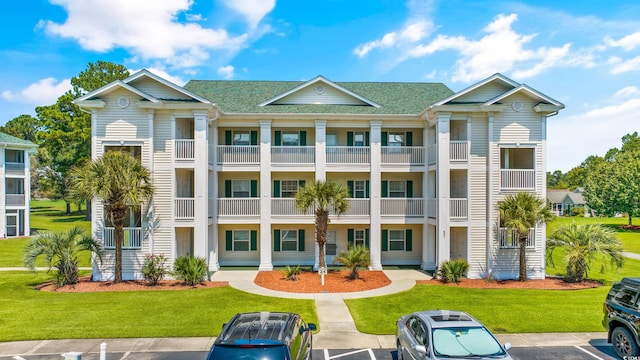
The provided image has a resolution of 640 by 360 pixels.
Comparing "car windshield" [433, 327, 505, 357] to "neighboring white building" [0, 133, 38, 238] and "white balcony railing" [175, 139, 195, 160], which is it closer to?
"white balcony railing" [175, 139, 195, 160]

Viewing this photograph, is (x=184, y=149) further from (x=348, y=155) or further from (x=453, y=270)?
(x=453, y=270)

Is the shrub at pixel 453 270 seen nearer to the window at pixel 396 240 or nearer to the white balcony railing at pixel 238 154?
the window at pixel 396 240

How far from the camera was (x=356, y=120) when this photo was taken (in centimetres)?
2148

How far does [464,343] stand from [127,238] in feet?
55.2

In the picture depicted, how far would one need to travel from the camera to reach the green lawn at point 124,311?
37.6 ft

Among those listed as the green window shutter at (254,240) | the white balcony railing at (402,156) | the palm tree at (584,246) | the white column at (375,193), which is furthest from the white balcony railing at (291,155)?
the palm tree at (584,246)

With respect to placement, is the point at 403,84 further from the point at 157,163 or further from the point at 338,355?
the point at 338,355

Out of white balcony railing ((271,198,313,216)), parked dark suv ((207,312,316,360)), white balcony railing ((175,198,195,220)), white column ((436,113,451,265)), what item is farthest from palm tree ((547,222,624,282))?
white balcony railing ((175,198,195,220))

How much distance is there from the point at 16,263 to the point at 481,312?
25.7 meters

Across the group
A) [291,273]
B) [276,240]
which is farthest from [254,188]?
[291,273]

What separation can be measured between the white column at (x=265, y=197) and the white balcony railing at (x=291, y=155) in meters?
0.45

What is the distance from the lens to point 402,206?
21578 mm

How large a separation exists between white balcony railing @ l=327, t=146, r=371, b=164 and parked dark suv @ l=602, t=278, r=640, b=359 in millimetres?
13404

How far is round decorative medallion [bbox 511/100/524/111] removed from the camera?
1961 centimetres
